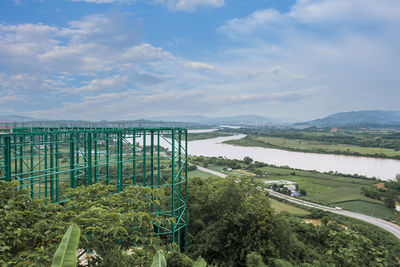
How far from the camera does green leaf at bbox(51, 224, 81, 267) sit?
3044 mm

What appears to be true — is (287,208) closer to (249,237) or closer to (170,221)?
(249,237)

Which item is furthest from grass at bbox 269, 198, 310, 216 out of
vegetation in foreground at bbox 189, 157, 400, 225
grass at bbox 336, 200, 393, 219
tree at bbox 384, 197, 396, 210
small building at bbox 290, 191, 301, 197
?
tree at bbox 384, 197, 396, 210

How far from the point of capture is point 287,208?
31.1 metres

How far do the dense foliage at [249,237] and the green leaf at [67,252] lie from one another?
7928mm

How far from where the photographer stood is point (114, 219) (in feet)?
13.7

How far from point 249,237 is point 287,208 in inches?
871

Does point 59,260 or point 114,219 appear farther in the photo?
point 114,219

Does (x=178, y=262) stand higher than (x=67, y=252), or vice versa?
(x=67, y=252)

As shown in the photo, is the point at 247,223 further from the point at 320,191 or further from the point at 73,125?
the point at 320,191

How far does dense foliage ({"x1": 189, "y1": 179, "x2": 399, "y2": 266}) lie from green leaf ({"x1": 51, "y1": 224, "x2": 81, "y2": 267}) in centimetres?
793

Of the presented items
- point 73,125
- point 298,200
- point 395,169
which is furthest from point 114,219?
point 395,169

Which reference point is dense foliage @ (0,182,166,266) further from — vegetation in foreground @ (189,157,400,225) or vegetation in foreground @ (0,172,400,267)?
vegetation in foreground @ (189,157,400,225)

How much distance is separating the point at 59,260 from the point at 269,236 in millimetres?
10196

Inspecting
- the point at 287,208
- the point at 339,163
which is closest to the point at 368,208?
the point at 287,208
